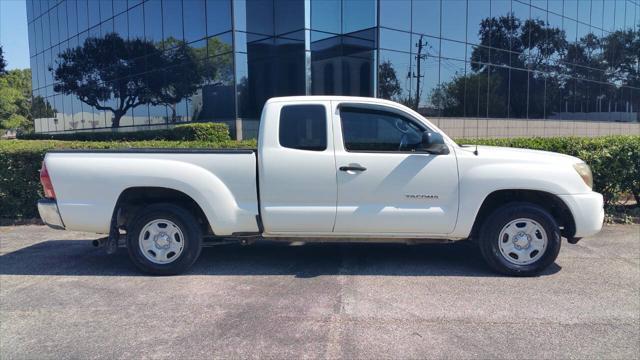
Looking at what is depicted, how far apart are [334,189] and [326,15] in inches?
523

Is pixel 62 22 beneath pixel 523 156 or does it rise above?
above

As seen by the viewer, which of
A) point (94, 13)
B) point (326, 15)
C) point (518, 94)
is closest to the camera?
point (326, 15)

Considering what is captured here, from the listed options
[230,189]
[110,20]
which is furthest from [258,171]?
[110,20]

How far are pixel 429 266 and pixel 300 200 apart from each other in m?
1.76

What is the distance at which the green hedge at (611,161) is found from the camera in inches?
309

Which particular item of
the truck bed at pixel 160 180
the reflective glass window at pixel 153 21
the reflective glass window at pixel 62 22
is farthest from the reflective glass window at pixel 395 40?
the reflective glass window at pixel 62 22

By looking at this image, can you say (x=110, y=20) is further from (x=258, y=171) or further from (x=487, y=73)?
(x=258, y=171)

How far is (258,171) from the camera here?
206 inches

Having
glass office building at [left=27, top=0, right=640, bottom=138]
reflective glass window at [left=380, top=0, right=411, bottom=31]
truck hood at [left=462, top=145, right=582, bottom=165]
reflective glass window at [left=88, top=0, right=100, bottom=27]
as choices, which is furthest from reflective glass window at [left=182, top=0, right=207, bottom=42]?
truck hood at [left=462, top=145, right=582, bottom=165]

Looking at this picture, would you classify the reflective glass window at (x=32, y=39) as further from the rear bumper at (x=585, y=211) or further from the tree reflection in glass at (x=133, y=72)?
the rear bumper at (x=585, y=211)

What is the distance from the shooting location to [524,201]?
5.39 meters

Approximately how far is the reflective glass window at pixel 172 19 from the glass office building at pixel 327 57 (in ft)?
0.13

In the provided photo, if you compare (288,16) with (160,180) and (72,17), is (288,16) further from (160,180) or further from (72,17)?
(72,17)

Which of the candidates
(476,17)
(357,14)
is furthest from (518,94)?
(357,14)
